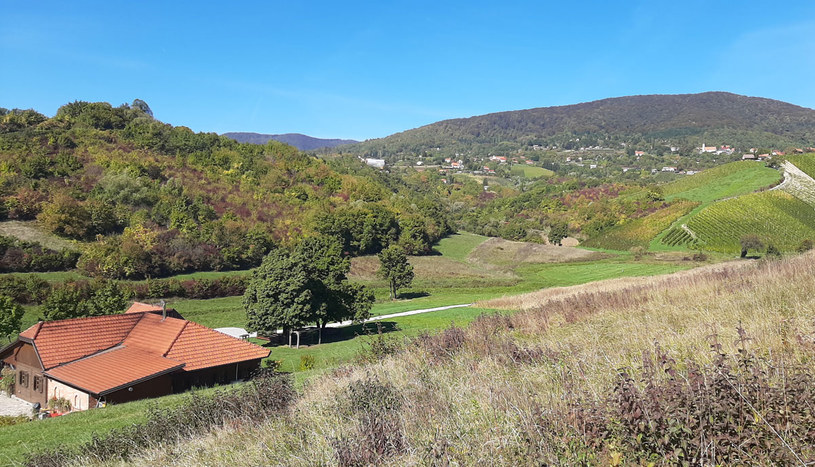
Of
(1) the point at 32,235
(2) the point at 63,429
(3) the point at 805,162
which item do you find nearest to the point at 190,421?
(2) the point at 63,429

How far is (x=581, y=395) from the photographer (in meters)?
4.45

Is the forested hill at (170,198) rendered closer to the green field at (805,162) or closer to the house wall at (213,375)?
the house wall at (213,375)

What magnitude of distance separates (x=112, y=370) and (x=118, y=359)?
4.62 ft

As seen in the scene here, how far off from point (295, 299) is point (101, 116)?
86051 mm

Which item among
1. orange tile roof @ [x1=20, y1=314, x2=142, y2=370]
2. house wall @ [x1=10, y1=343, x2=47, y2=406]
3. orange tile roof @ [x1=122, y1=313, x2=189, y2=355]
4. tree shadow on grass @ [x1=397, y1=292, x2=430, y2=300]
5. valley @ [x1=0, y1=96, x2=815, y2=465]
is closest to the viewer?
valley @ [x1=0, y1=96, x2=815, y2=465]

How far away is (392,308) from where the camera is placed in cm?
4134

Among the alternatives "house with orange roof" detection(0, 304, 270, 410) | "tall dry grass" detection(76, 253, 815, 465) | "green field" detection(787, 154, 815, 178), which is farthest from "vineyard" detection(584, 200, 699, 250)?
"tall dry grass" detection(76, 253, 815, 465)

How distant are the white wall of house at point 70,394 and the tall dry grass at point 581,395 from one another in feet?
40.8

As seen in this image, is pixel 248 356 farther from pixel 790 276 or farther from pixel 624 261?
pixel 624 261

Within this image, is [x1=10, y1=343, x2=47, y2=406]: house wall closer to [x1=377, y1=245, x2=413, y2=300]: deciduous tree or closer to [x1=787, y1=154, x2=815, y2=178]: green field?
[x1=377, y1=245, x2=413, y2=300]: deciduous tree

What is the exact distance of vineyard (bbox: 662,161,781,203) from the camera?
249ft

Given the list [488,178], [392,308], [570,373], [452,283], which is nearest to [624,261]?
[452,283]

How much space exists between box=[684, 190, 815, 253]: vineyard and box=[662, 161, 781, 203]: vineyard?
10054 millimetres

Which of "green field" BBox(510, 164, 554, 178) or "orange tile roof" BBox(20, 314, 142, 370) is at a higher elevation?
"green field" BBox(510, 164, 554, 178)
